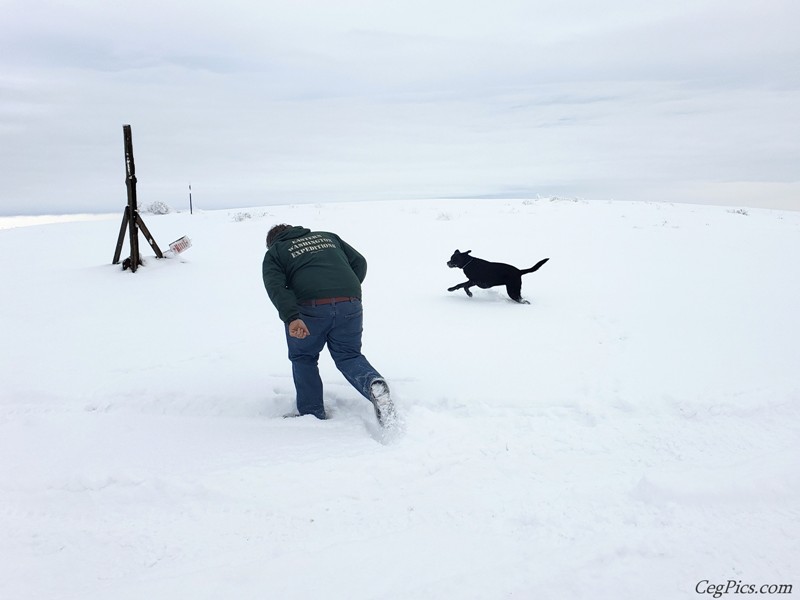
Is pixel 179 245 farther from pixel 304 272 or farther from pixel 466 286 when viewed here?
pixel 304 272

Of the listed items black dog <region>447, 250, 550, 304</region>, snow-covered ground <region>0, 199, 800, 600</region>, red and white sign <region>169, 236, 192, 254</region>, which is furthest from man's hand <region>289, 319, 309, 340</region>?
red and white sign <region>169, 236, 192, 254</region>

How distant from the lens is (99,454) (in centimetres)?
402

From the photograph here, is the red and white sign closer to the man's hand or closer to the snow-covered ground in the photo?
the snow-covered ground

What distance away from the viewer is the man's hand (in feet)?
13.8

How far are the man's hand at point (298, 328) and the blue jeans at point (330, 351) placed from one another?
0.43 ft

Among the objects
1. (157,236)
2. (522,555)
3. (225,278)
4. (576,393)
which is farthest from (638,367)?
(157,236)

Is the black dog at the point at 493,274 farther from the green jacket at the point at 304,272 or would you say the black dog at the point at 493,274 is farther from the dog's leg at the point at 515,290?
the green jacket at the point at 304,272

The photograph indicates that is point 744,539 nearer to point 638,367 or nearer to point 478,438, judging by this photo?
point 478,438

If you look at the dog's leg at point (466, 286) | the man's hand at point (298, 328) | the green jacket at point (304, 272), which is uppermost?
the green jacket at point (304, 272)

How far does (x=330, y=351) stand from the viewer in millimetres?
4523

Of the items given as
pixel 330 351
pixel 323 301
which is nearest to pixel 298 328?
pixel 323 301

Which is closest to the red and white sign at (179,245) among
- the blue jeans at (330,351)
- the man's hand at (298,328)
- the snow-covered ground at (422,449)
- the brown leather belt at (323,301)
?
the snow-covered ground at (422,449)

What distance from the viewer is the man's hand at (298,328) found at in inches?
166

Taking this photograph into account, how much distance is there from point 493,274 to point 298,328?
3.97m
